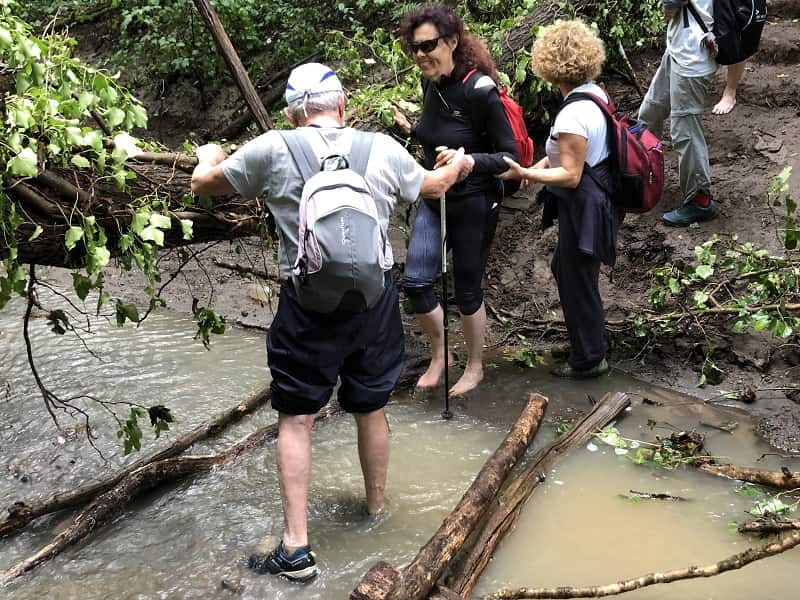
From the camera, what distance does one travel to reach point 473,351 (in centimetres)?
505

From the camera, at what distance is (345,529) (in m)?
3.64

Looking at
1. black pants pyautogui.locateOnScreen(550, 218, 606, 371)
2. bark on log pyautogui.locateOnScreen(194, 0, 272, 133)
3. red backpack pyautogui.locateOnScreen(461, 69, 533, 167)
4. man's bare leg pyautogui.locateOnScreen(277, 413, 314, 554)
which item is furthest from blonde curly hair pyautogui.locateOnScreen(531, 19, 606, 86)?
man's bare leg pyautogui.locateOnScreen(277, 413, 314, 554)

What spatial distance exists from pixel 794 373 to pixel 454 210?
7.82ft

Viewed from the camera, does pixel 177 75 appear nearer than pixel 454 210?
No

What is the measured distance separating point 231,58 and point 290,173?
2020 millimetres

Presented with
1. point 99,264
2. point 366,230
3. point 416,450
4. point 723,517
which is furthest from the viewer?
point 416,450

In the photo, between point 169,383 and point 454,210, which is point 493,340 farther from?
point 169,383

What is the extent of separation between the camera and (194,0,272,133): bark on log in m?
4.48

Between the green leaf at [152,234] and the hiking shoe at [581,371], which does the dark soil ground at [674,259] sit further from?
the green leaf at [152,234]

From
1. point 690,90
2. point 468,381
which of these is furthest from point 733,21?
point 468,381

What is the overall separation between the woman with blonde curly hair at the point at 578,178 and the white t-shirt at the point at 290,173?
4.27 ft

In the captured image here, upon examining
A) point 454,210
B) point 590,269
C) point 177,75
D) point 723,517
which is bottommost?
point 723,517

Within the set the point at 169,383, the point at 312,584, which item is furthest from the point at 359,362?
the point at 169,383

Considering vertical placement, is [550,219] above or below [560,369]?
above
